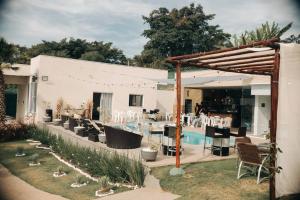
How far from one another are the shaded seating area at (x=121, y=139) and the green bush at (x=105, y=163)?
1.53m

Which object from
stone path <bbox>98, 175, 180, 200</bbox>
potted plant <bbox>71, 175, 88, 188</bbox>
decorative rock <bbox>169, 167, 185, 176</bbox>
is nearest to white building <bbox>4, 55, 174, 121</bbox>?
potted plant <bbox>71, 175, 88, 188</bbox>

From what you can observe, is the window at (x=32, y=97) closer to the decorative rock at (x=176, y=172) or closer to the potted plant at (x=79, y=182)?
the potted plant at (x=79, y=182)

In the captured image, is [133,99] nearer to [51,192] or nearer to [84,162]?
[84,162]

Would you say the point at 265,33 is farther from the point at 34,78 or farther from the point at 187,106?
the point at 34,78

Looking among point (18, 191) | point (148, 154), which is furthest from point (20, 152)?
point (148, 154)

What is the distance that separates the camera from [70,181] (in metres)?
10.3

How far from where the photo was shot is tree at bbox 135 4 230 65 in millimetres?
48031

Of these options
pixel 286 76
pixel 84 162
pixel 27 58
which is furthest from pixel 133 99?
pixel 27 58

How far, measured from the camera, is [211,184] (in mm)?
8039

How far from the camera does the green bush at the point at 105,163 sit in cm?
885

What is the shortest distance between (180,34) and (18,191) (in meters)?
41.8

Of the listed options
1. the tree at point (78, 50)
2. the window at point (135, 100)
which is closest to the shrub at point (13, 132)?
the window at point (135, 100)

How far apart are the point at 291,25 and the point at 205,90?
13.9m

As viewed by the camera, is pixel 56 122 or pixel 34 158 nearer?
pixel 34 158
